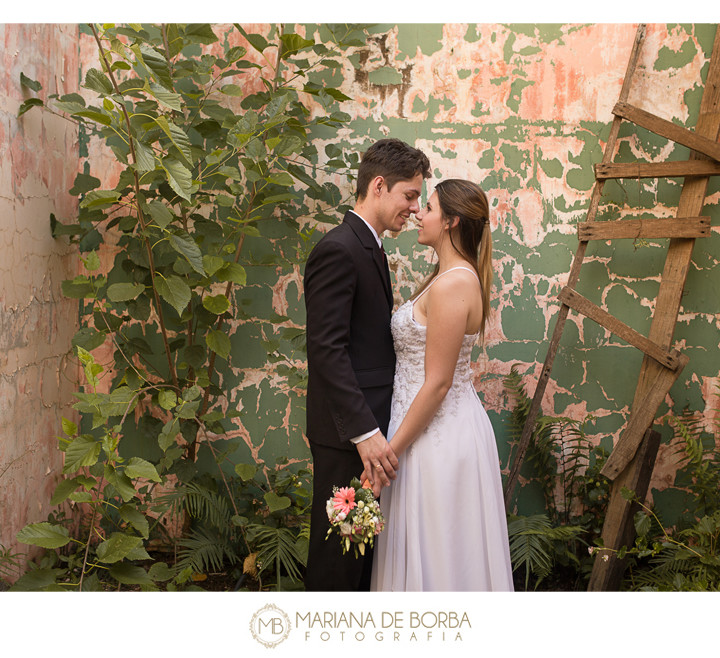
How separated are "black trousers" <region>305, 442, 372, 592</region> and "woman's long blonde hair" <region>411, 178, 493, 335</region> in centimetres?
78

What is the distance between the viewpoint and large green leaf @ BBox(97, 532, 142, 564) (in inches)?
87.2

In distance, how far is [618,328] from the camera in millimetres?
3049

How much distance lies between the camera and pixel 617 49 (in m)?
3.27

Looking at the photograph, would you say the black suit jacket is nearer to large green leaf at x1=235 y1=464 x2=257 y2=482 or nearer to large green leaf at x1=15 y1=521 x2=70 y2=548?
large green leaf at x1=235 y1=464 x2=257 y2=482

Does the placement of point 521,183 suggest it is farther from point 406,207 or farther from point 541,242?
point 406,207

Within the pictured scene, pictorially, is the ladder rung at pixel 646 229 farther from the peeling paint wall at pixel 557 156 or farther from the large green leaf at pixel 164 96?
the large green leaf at pixel 164 96

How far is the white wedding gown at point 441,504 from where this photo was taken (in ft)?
7.47

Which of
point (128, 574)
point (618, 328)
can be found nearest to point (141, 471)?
point (128, 574)

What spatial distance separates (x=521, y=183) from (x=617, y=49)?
0.88 metres

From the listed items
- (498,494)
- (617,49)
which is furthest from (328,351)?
(617,49)

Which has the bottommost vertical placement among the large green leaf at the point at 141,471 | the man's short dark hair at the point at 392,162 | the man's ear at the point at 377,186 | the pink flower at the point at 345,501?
the large green leaf at the point at 141,471

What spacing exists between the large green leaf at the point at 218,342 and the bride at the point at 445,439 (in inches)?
38.8

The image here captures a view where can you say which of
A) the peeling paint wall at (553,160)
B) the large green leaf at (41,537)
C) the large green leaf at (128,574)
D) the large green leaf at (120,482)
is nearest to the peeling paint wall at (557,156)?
the peeling paint wall at (553,160)

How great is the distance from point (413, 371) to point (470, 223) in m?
0.64
